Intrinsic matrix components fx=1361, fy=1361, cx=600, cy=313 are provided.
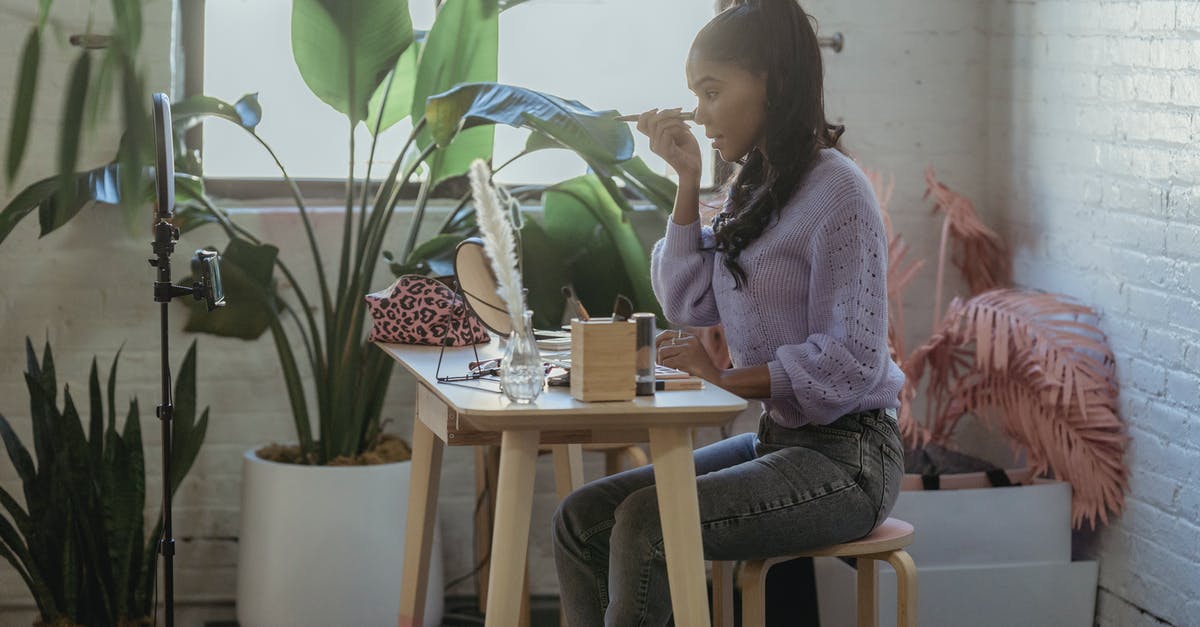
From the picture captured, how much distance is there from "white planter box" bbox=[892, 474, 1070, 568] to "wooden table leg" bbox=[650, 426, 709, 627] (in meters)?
1.18

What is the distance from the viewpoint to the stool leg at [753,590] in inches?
79.7

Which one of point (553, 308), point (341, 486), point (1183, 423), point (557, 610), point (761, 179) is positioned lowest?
point (557, 610)

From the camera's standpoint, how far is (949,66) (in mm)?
3549

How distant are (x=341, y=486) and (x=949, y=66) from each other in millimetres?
1885

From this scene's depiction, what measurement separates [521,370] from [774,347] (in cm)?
51

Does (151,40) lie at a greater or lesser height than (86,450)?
greater

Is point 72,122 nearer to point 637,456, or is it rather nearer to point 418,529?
point 418,529

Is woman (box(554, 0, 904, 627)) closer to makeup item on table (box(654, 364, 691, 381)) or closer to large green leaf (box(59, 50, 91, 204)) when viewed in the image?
makeup item on table (box(654, 364, 691, 381))

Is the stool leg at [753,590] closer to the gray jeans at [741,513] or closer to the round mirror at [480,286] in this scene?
the gray jeans at [741,513]

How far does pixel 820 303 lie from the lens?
2059 millimetres

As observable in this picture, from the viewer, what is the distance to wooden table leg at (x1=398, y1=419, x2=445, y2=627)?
8.81 feet

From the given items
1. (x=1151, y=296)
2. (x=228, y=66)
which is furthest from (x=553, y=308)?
(x=1151, y=296)

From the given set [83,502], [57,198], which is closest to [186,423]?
[83,502]

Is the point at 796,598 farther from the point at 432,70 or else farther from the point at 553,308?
the point at 432,70
